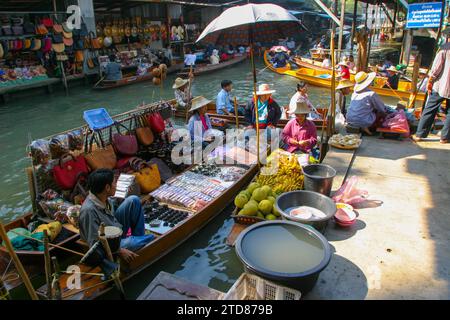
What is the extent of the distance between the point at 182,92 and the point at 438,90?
547 centimetres

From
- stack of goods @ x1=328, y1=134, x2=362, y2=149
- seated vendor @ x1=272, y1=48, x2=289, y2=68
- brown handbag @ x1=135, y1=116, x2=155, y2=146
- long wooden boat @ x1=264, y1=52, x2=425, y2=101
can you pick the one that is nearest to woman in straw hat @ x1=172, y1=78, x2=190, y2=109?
brown handbag @ x1=135, y1=116, x2=155, y2=146

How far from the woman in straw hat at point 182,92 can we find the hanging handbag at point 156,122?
1543mm

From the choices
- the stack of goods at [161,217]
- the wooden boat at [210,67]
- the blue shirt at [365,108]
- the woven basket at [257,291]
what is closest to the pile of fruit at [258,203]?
the stack of goods at [161,217]

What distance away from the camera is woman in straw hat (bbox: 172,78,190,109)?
8.16 meters

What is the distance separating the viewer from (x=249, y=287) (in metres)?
2.79

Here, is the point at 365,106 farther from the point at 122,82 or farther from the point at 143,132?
the point at 122,82

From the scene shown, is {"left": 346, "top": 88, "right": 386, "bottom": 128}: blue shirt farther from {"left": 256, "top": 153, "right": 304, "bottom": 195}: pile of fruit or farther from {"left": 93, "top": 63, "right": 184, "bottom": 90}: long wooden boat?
{"left": 93, "top": 63, "right": 184, "bottom": 90}: long wooden boat

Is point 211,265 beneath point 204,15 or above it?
beneath

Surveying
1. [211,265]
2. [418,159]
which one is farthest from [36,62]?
[418,159]

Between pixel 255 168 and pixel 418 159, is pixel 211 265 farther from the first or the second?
pixel 418 159

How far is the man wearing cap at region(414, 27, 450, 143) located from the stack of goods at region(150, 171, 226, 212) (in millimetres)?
3923

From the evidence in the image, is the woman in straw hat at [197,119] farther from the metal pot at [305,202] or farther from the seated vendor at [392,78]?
the seated vendor at [392,78]

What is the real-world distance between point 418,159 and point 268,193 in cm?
282
